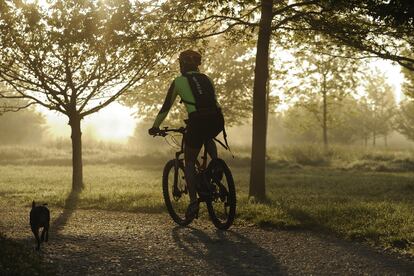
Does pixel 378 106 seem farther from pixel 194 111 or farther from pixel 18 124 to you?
pixel 194 111

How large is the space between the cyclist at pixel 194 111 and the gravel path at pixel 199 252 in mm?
767

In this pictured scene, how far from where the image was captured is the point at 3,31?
12742mm

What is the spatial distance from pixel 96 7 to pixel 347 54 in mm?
6305

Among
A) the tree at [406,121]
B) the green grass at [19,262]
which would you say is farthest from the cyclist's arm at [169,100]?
the tree at [406,121]

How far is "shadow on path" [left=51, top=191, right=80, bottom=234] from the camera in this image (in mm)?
7541

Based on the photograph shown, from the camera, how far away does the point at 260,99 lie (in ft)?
34.6

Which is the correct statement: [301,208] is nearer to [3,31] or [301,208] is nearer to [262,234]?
[262,234]

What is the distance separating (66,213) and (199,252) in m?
4.74

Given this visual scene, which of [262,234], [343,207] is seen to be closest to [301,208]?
[343,207]

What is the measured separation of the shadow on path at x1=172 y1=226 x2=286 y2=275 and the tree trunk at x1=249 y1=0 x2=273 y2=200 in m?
4.01

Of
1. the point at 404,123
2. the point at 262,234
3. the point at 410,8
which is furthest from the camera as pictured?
the point at 404,123

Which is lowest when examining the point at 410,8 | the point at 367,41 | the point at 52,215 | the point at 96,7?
the point at 52,215

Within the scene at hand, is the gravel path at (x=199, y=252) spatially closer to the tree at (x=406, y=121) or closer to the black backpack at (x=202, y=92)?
the black backpack at (x=202, y=92)

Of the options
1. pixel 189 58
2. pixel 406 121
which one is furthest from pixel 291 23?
pixel 406 121
